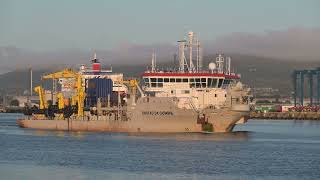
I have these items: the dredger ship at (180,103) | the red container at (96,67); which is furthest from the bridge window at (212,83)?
the red container at (96,67)

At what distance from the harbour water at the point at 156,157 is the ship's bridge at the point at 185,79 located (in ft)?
16.0

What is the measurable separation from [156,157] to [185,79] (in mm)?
22898

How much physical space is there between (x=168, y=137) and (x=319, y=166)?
23115 millimetres

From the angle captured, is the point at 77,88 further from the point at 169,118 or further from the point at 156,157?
the point at 156,157

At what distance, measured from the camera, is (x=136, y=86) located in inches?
3093

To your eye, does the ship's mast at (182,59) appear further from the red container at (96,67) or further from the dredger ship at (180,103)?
the red container at (96,67)

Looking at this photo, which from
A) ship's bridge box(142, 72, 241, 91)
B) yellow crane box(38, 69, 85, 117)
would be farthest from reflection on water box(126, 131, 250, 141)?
yellow crane box(38, 69, 85, 117)

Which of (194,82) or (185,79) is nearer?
(194,82)

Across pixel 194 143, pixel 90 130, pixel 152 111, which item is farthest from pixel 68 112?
pixel 194 143

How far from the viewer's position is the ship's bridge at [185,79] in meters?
72.4

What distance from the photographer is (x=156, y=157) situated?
5047 centimetres

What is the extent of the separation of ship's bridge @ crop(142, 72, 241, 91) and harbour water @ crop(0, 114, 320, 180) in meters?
4.87

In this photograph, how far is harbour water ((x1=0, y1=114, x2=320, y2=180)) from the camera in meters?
41.6

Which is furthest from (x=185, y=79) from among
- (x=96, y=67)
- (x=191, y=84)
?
(x=96, y=67)
